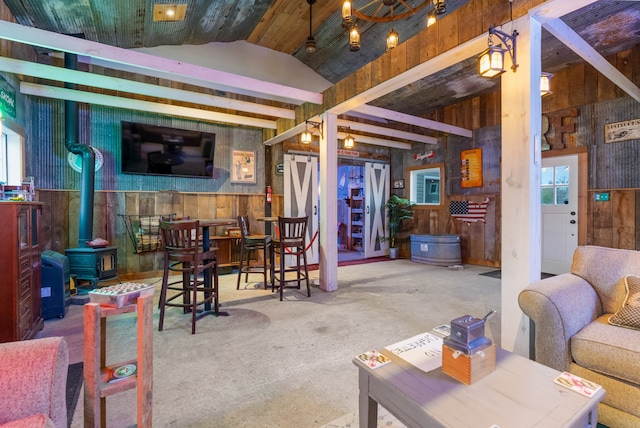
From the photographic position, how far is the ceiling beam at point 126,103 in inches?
151

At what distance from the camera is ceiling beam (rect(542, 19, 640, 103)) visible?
2.19 meters

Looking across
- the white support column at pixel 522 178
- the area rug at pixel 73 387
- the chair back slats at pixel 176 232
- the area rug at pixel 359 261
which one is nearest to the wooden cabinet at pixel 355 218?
the area rug at pixel 359 261

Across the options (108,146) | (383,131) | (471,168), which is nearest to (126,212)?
(108,146)

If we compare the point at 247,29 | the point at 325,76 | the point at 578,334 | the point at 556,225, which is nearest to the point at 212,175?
the point at 247,29

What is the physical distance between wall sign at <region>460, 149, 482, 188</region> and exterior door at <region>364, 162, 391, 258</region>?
6.01ft

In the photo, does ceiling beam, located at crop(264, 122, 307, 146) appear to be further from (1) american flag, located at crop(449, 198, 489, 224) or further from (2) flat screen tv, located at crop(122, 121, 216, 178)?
(1) american flag, located at crop(449, 198, 489, 224)

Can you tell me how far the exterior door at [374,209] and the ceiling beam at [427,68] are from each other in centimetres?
349

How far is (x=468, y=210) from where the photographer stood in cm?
622

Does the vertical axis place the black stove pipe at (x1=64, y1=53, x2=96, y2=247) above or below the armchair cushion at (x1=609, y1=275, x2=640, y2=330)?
above

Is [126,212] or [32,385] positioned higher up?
[126,212]

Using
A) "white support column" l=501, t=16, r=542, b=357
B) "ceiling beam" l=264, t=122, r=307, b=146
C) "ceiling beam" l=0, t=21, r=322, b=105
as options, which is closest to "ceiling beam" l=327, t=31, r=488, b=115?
"white support column" l=501, t=16, r=542, b=357

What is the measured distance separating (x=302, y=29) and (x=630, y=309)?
5404mm

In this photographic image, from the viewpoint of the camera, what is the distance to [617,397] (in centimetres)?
149

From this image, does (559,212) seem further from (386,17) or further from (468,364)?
(468,364)
